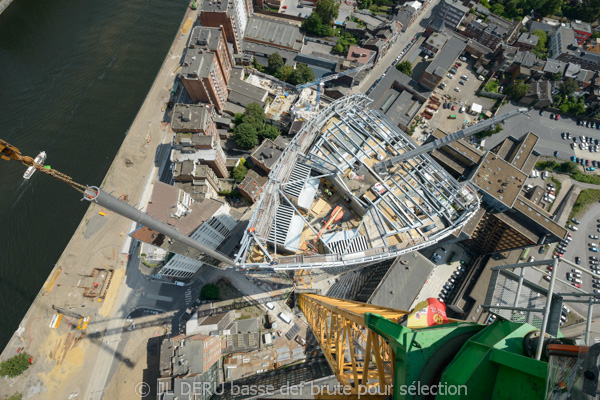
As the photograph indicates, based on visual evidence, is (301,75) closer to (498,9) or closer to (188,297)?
(188,297)

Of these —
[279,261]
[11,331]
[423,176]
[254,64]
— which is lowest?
[11,331]

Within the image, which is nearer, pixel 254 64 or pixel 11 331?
pixel 11 331

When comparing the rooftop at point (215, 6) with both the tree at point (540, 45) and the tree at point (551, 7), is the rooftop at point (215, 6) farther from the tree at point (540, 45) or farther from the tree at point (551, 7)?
the tree at point (551, 7)

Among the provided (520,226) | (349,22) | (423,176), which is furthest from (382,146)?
(349,22)

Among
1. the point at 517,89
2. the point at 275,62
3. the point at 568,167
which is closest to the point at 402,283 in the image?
the point at 568,167

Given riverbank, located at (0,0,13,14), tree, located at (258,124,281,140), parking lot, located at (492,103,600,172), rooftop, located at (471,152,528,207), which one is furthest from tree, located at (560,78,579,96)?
riverbank, located at (0,0,13,14)

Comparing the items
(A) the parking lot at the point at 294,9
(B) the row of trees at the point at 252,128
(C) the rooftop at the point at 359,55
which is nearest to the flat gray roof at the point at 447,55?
(C) the rooftop at the point at 359,55

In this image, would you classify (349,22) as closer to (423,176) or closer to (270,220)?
(423,176)

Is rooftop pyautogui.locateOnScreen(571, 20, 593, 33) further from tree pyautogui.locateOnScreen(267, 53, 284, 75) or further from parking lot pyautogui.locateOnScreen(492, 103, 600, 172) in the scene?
tree pyautogui.locateOnScreen(267, 53, 284, 75)
